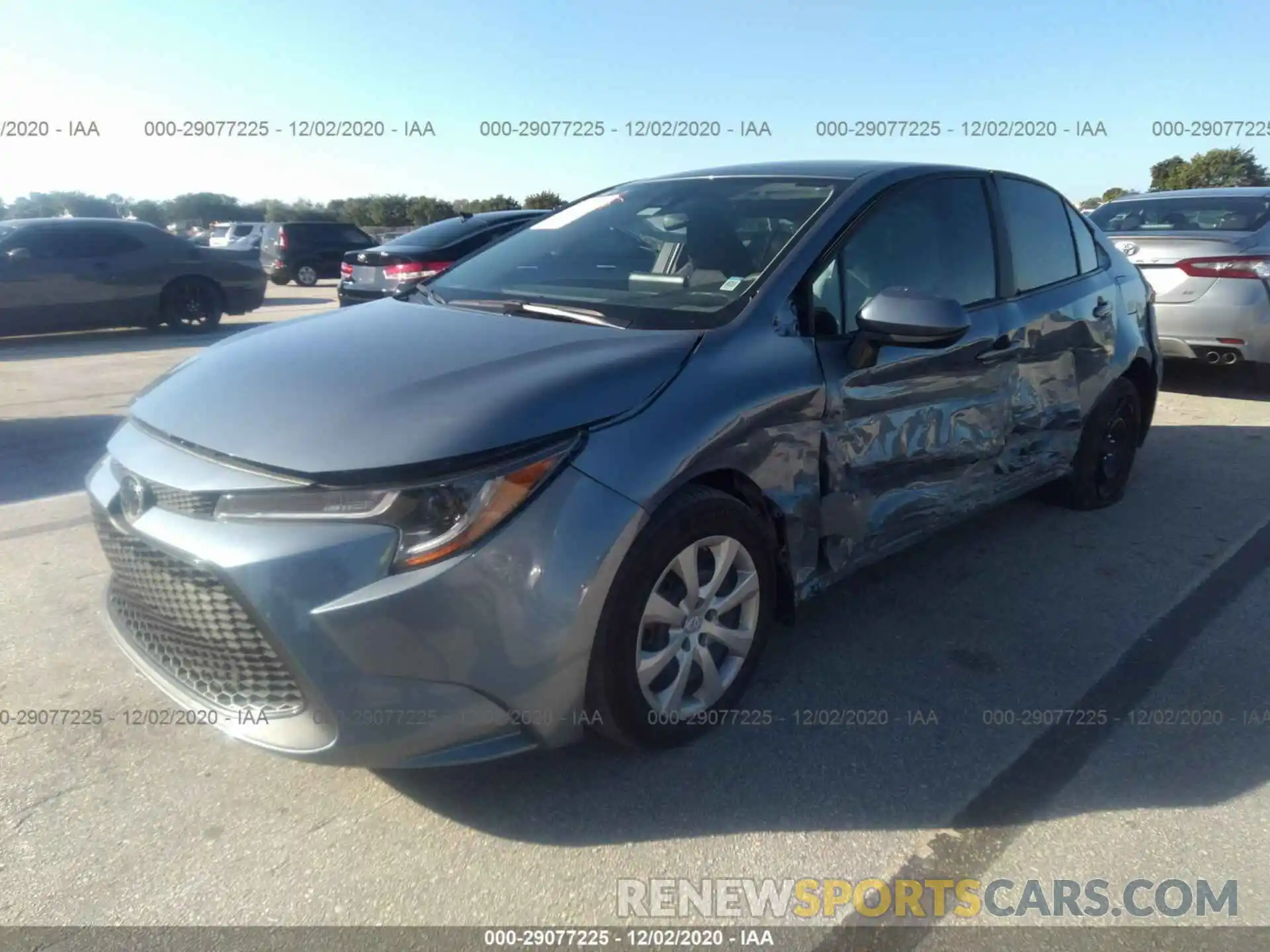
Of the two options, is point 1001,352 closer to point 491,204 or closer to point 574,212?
point 574,212

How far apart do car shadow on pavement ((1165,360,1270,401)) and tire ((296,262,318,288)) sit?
18.8 meters

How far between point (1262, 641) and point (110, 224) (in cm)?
1227

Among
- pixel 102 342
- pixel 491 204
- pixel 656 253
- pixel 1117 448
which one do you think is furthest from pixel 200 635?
pixel 491 204

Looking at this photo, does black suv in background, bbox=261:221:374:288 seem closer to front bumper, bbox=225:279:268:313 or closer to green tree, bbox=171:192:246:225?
front bumper, bbox=225:279:268:313

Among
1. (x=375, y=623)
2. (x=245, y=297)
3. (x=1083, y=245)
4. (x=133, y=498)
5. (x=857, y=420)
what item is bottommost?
(x=375, y=623)

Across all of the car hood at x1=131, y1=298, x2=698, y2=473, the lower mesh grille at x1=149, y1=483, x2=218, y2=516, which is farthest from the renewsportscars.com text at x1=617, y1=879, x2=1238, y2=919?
the lower mesh grille at x1=149, y1=483, x2=218, y2=516

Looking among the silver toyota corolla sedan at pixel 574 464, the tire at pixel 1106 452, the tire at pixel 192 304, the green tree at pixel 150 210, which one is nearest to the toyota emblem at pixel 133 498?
the silver toyota corolla sedan at pixel 574 464

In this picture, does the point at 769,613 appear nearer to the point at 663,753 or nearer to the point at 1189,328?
the point at 663,753

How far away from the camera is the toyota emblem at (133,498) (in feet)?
Answer: 8.04

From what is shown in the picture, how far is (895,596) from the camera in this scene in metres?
3.85

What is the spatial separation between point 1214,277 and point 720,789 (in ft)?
21.7

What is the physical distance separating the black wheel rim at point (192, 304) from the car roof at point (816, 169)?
32.8 ft

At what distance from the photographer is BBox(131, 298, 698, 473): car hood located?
2258 mm

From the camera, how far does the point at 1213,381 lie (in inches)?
339
